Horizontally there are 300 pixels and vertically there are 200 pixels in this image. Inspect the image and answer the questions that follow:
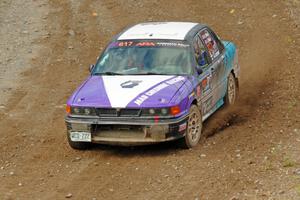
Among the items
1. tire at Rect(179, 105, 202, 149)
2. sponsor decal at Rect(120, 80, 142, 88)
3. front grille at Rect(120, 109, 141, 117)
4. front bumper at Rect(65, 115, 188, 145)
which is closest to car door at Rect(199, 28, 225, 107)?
tire at Rect(179, 105, 202, 149)

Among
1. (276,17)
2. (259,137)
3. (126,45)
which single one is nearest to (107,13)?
(276,17)

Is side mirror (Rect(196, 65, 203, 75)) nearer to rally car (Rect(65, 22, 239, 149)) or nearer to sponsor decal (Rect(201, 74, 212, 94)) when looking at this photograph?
rally car (Rect(65, 22, 239, 149))

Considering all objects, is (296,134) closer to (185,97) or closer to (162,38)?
(185,97)

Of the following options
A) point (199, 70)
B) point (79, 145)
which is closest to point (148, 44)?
point (199, 70)

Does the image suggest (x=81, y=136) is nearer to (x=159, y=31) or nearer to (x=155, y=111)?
(x=155, y=111)

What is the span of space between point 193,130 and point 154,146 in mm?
622

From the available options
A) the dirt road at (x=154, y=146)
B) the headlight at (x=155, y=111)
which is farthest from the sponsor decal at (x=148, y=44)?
the headlight at (x=155, y=111)

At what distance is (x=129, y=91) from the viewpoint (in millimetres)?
9484

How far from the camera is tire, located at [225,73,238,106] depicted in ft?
39.4

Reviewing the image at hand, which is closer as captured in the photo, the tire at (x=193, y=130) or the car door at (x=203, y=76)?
the tire at (x=193, y=130)

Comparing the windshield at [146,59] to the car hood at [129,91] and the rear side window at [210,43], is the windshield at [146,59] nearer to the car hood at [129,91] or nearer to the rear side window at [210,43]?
the car hood at [129,91]

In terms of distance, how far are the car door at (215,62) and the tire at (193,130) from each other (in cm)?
107

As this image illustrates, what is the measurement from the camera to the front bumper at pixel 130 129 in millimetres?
9211

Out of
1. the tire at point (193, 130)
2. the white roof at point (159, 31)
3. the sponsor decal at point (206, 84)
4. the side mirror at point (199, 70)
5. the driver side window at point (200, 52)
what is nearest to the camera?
the tire at point (193, 130)
